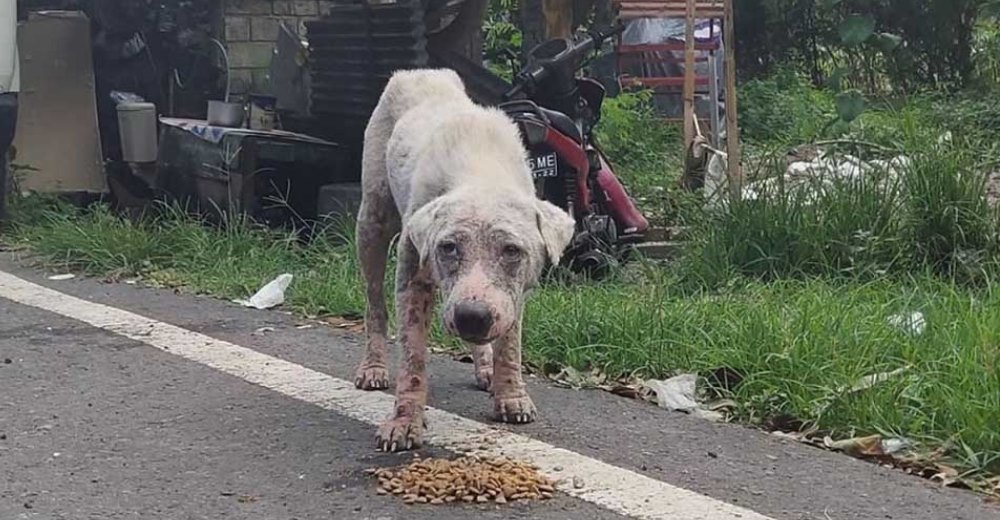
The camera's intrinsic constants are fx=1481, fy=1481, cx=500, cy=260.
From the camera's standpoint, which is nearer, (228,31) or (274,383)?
(274,383)

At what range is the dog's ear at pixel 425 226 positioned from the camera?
443 cm

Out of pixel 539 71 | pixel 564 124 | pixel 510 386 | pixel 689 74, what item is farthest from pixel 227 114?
pixel 510 386

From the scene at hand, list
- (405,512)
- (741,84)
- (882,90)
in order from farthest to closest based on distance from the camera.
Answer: (741,84) < (882,90) < (405,512)

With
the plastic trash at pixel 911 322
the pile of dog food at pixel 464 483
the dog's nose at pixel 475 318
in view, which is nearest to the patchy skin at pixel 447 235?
the dog's nose at pixel 475 318

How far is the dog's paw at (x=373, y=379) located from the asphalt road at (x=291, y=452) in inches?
4.6

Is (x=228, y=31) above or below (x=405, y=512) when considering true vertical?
above

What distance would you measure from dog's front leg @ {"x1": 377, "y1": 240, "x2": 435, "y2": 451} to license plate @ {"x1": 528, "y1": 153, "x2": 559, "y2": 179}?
9.59ft

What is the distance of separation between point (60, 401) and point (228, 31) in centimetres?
735

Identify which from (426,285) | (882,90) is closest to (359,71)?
(426,285)

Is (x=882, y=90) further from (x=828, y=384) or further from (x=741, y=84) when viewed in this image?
(x=828, y=384)

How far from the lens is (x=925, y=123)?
10.3 metres

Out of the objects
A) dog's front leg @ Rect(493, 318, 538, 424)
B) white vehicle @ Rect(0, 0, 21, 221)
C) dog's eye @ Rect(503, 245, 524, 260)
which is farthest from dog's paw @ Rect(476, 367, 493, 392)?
white vehicle @ Rect(0, 0, 21, 221)

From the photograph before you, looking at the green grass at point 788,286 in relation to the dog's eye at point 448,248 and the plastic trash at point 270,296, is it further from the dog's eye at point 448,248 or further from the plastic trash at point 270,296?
the dog's eye at point 448,248

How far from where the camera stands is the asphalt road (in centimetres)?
422
